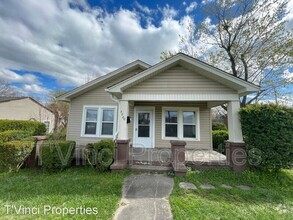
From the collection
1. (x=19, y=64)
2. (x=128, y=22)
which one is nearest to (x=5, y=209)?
(x=128, y=22)

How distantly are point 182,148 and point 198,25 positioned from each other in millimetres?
13967

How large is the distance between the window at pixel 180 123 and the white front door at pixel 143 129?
2.50 ft

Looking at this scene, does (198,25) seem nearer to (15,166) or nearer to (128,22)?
(128,22)

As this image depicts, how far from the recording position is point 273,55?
493 inches

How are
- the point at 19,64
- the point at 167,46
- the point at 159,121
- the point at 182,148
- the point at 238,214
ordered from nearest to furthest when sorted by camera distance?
1. the point at 238,214
2. the point at 182,148
3. the point at 159,121
4. the point at 167,46
5. the point at 19,64

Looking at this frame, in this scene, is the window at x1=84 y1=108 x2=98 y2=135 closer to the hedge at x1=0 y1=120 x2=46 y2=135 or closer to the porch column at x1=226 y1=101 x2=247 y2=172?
the hedge at x1=0 y1=120 x2=46 y2=135

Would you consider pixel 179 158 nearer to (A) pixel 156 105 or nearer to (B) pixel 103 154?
(B) pixel 103 154

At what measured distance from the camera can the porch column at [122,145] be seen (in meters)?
Result: 5.79

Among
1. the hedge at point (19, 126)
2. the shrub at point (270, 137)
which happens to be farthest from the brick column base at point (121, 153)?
the hedge at point (19, 126)

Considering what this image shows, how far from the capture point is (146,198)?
12.7 ft

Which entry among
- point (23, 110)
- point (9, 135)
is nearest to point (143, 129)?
point (9, 135)

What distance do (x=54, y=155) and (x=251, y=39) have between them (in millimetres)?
16404

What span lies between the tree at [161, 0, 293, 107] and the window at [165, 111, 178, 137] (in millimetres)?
9096

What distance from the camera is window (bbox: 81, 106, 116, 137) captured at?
941 cm
